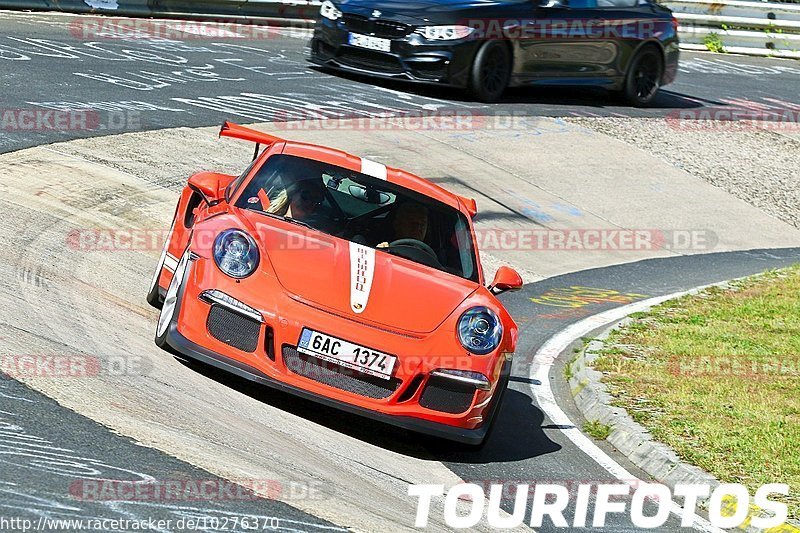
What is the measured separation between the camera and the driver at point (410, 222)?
7.59 metres

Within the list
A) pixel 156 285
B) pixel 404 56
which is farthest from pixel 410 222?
pixel 404 56

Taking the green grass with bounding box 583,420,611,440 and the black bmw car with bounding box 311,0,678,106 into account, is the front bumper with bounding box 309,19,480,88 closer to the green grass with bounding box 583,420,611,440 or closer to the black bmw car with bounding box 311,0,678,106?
the black bmw car with bounding box 311,0,678,106

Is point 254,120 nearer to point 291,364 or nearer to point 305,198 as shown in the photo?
point 305,198

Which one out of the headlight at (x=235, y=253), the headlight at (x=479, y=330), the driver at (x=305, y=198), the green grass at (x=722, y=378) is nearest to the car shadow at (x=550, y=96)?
the green grass at (x=722, y=378)

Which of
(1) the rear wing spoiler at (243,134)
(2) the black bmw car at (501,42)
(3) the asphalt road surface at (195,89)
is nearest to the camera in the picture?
(1) the rear wing spoiler at (243,134)

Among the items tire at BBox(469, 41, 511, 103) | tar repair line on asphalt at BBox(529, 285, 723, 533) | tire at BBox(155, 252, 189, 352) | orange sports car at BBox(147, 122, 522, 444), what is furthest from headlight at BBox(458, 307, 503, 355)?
tire at BBox(469, 41, 511, 103)

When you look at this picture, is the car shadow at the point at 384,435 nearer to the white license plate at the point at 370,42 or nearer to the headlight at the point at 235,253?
the headlight at the point at 235,253

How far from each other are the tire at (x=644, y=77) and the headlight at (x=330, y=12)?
501cm

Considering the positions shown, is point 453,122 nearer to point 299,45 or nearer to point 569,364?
point 299,45

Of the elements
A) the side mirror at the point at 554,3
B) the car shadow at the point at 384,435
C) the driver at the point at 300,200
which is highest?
the side mirror at the point at 554,3

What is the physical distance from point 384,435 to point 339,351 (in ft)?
2.43

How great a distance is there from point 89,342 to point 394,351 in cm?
166

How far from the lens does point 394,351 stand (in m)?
6.41

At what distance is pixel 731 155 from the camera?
18266 millimetres
